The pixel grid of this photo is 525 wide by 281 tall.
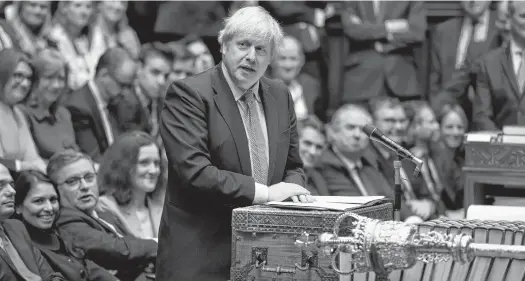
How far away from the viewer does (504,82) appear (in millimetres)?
6594

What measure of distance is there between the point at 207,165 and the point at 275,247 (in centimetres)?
35

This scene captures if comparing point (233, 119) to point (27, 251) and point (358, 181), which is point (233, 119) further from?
point (358, 181)

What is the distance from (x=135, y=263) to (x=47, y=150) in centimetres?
92

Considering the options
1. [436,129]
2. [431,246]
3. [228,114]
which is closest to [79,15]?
[436,129]

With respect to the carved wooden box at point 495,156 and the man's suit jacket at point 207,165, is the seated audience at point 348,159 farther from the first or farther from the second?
the man's suit jacket at point 207,165

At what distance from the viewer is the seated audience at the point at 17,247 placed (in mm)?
4348

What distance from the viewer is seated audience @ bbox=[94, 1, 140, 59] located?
20.3ft

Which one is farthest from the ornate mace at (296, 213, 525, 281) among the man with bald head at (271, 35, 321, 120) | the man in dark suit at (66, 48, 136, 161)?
the man with bald head at (271, 35, 321, 120)

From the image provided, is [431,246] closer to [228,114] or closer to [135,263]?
[228,114]

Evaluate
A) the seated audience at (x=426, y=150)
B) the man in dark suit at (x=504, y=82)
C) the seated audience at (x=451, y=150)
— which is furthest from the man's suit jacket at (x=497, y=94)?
the seated audience at (x=426, y=150)

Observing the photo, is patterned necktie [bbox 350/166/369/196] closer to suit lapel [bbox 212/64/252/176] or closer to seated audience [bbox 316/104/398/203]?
seated audience [bbox 316/104/398/203]

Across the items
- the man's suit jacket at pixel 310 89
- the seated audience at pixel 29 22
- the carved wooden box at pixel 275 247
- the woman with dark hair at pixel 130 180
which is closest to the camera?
the carved wooden box at pixel 275 247

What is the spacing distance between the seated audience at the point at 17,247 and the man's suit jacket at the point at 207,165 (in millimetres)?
1162

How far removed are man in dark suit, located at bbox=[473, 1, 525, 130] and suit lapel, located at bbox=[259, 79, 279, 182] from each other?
3318 mm
